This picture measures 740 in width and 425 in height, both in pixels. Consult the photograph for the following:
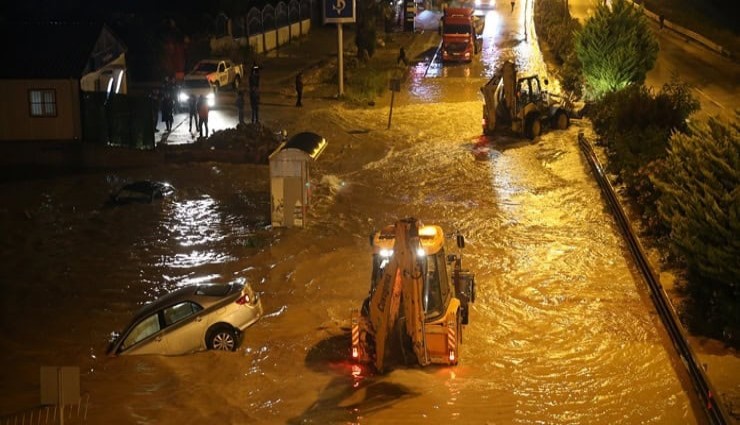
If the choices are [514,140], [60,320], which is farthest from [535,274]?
[514,140]

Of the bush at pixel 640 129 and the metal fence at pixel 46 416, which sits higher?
the bush at pixel 640 129

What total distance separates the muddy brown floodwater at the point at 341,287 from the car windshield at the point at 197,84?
823 cm

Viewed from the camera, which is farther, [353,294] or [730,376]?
[353,294]

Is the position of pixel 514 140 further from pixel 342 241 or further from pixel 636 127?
pixel 342 241

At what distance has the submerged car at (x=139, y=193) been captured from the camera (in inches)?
1097

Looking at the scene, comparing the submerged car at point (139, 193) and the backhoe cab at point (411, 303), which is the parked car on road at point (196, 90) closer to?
the submerged car at point (139, 193)

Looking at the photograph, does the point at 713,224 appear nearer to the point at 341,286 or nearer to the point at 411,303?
the point at 411,303

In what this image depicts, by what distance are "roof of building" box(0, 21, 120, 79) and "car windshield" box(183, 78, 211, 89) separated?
20.4ft

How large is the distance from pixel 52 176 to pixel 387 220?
12.0m

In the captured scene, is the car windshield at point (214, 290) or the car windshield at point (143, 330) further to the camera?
the car windshield at point (214, 290)

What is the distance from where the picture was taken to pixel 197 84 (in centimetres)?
4272

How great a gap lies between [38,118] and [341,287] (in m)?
17.9

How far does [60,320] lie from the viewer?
19.5 m

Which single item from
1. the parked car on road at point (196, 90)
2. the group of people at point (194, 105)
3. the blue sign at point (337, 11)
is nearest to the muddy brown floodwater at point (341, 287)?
the group of people at point (194, 105)
